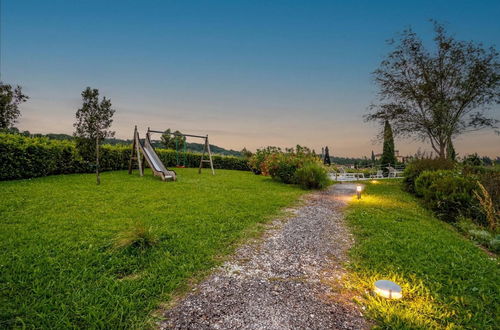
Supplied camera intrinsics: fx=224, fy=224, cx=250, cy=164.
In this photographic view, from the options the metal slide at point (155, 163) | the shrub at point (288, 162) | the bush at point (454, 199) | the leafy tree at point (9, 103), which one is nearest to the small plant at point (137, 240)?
the metal slide at point (155, 163)

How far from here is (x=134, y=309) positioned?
208 centimetres

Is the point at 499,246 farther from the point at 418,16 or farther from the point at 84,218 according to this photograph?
the point at 418,16

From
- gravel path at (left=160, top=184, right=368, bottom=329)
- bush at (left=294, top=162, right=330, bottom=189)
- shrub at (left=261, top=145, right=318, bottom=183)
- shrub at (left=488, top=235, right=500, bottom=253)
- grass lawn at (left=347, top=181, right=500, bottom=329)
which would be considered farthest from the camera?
shrub at (left=261, top=145, right=318, bottom=183)

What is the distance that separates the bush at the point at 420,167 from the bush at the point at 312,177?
3804mm

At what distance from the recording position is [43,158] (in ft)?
29.9

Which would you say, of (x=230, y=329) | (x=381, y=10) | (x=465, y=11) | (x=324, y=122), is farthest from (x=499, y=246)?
(x=324, y=122)

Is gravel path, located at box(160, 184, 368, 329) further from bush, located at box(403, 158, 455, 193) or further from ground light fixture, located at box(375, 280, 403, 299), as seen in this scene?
bush, located at box(403, 158, 455, 193)

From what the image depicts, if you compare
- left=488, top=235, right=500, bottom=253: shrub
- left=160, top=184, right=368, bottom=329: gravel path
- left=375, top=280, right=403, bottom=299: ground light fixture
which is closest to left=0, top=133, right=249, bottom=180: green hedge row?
left=160, top=184, right=368, bottom=329: gravel path

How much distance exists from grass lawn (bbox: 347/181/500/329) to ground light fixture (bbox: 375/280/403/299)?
0.06m

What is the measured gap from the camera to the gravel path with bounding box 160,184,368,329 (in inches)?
78.0

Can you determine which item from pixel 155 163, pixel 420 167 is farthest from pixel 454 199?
pixel 155 163

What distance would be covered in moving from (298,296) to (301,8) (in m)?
12.3

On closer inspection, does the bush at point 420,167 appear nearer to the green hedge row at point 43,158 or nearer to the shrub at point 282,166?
the shrub at point 282,166

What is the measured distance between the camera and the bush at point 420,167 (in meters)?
9.56
